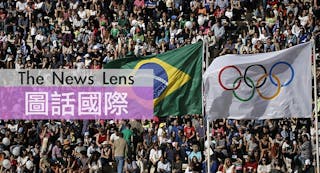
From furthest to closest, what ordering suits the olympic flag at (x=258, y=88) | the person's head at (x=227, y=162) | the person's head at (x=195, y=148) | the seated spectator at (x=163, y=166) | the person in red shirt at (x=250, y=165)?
the person's head at (x=195, y=148), the seated spectator at (x=163, y=166), the person in red shirt at (x=250, y=165), the person's head at (x=227, y=162), the olympic flag at (x=258, y=88)

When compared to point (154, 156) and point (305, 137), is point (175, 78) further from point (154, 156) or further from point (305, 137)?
point (305, 137)

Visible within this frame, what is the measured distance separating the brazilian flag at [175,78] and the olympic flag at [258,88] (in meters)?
0.32

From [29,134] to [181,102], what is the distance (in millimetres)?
10267

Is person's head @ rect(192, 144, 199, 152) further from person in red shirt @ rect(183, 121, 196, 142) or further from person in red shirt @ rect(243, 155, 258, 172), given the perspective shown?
person in red shirt @ rect(243, 155, 258, 172)

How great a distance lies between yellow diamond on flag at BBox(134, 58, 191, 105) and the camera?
2623cm

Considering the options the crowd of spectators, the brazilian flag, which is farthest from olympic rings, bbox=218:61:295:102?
the crowd of spectators

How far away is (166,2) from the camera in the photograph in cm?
4469

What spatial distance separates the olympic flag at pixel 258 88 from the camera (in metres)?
26.1

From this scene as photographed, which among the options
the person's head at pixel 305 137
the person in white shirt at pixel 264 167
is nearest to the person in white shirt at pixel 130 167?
the person in white shirt at pixel 264 167

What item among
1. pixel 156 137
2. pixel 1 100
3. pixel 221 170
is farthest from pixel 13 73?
pixel 221 170

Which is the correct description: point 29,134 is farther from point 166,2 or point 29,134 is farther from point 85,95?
point 166,2
